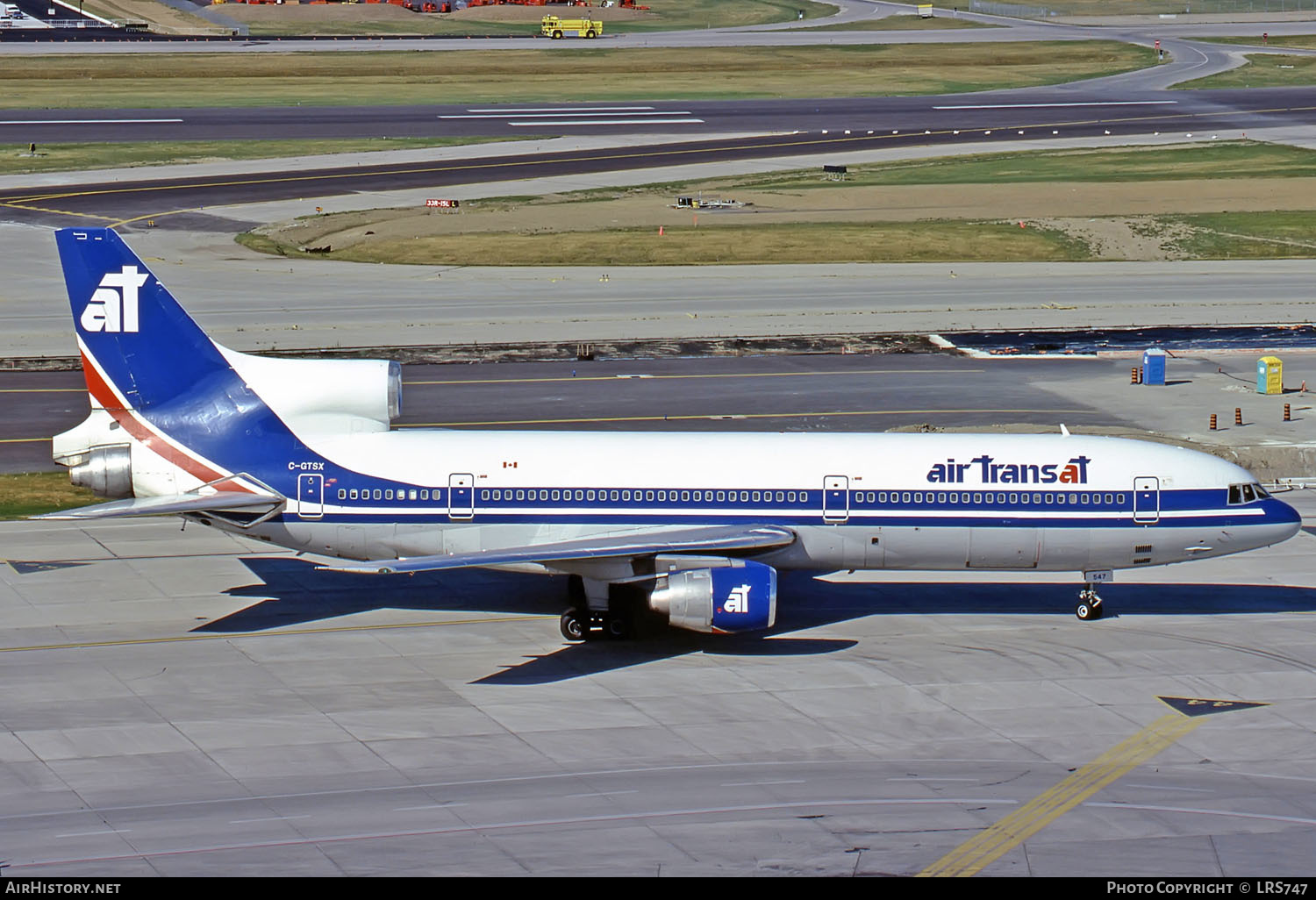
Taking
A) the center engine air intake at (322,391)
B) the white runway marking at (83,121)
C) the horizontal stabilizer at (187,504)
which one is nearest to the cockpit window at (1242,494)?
the center engine air intake at (322,391)

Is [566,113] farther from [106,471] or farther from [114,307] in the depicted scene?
[106,471]

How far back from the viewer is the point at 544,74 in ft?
549

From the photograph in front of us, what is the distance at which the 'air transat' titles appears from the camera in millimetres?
40656

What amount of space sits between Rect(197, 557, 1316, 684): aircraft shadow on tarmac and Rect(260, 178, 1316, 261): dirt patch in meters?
51.6

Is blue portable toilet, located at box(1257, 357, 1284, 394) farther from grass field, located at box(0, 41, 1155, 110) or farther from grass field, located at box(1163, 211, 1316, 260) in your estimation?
grass field, located at box(0, 41, 1155, 110)

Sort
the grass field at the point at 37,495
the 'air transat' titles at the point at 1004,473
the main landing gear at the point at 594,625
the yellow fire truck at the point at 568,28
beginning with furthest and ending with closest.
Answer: the yellow fire truck at the point at 568,28 < the grass field at the point at 37,495 < the 'air transat' titles at the point at 1004,473 < the main landing gear at the point at 594,625

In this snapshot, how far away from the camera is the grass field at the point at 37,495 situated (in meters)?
51.7

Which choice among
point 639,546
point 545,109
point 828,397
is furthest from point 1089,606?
point 545,109

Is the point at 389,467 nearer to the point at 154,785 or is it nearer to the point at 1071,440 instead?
the point at 154,785

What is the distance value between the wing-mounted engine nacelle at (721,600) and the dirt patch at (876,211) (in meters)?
59.9

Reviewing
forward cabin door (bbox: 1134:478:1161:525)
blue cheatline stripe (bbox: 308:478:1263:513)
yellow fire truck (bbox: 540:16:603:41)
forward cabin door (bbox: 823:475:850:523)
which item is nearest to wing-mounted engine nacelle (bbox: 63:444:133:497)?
blue cheatline stripe (bbox: 308:478:1263:513)

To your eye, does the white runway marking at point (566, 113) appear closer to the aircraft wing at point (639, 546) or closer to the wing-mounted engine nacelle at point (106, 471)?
the wing-mounted engine nacelle at point (106, 471)

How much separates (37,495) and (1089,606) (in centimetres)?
3213

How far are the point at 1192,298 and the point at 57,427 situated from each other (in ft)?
180
